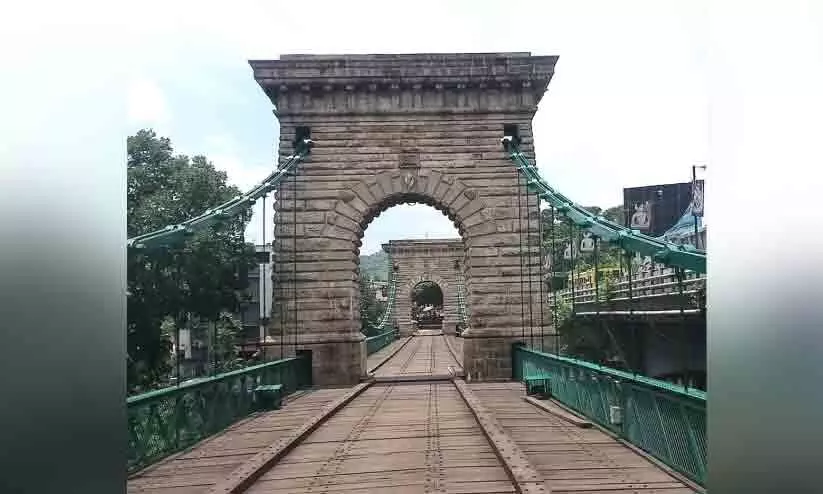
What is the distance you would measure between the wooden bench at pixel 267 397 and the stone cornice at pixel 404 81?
6.58m

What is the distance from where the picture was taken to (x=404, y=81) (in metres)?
13.9

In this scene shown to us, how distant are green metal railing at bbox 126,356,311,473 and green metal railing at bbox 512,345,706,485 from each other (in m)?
3.55

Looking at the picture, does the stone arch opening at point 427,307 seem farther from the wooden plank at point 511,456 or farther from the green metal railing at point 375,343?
the wooden plank at point 511,456

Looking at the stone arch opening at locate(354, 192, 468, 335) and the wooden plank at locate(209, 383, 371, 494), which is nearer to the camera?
the wooden plank at locate(209, 383, 371, 494)

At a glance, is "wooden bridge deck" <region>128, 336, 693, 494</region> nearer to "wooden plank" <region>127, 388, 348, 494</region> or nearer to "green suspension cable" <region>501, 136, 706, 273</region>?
"wooden plank" <region>127, 388, 348, 494</region>

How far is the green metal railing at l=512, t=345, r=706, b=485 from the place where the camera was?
4.42 metres

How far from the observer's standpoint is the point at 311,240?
1350 cm

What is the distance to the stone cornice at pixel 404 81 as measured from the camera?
13.6 meters

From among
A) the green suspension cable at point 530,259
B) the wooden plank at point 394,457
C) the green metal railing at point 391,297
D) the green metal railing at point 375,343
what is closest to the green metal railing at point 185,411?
the wooden plank at point 394,457

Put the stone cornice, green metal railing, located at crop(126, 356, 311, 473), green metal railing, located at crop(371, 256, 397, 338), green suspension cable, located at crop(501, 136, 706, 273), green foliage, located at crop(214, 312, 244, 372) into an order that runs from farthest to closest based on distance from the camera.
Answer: green metal railing, located at crop(371, 256, 397, 338), green foliage, located at crop(214, 312, 244, 372), the stone cornice, green suspension cable, located at crop(501, 136, 706, 273), green metal railing, located at crop(126, 356, 311, 473)

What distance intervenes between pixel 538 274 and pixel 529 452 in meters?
8.02

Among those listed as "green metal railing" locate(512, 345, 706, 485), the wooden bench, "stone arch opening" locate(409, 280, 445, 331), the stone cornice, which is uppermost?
the stone cornice

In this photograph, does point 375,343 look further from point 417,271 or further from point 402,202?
point 417,271

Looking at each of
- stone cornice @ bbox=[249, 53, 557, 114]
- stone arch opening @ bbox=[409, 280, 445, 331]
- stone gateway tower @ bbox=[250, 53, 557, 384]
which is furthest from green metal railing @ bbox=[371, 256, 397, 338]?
stone cornice @ bbox=[249, 53, 557, 114]
